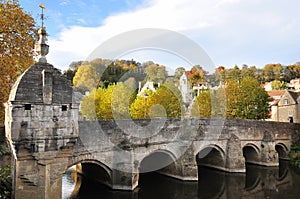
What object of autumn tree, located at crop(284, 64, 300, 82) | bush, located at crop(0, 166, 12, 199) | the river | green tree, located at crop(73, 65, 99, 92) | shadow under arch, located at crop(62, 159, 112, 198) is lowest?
the river

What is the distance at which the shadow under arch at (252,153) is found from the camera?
23.4 metres

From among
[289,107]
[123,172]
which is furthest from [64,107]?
[289,107]

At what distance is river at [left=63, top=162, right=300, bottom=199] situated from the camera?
49.9ft

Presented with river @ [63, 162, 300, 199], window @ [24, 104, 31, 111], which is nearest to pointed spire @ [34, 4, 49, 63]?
window @ [24, 104, 31, 111]

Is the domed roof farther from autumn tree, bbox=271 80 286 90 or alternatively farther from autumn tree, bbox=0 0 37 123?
autumn tree, bbox=271 80 286 90

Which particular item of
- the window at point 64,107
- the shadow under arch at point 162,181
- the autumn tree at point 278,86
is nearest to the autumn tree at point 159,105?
the shadow under arch at point 162,181

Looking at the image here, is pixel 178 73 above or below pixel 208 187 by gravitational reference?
above

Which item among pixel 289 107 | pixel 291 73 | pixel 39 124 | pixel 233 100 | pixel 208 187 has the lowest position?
pixel 208 187

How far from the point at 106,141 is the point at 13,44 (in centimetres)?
697

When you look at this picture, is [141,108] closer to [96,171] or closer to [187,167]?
[187,167]

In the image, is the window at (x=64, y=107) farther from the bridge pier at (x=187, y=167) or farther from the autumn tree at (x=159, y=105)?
the autumn tree at (x=159, y=105)

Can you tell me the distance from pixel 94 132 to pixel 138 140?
3.15 metres

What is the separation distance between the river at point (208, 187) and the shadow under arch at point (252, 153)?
221 cm

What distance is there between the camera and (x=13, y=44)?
547 inches
